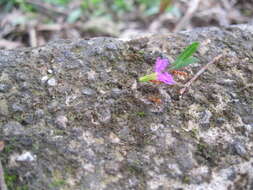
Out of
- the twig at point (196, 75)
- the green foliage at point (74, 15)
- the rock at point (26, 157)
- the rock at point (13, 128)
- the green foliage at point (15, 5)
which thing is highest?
the twig at point (196, 75)

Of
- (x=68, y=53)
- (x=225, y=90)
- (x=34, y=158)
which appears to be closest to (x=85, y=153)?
(x=34, y=158)

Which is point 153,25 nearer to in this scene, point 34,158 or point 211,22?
point 211,22

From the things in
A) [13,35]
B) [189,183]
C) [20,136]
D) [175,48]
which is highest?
[175,48]

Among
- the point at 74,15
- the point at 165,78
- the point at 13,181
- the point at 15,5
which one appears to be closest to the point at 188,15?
the point at 74,15

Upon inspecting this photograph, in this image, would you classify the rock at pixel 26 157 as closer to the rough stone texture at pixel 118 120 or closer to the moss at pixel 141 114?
the rough stone texture at pixel 118 120

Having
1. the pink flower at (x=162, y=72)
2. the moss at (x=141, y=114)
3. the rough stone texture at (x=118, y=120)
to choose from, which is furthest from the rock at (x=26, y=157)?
the pink flower at (x=162, y=72)
